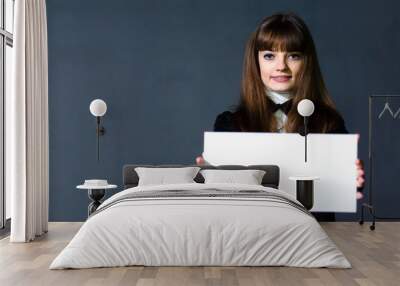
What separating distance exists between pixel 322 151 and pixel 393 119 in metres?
1.01

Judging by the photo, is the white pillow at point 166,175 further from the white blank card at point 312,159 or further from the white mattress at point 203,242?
the white mattress at point 203,242

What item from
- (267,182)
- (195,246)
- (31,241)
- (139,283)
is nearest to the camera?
(139,283)

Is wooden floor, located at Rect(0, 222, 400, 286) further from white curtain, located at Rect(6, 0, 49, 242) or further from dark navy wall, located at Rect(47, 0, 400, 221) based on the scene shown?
dark navy wall, located at Rect(47, 0, 400, 221)

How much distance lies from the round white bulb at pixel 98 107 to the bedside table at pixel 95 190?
2.81 ft

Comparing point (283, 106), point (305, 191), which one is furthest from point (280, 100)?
point (305, 191)

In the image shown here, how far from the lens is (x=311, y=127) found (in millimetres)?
8125

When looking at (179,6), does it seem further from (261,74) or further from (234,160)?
(234,160)

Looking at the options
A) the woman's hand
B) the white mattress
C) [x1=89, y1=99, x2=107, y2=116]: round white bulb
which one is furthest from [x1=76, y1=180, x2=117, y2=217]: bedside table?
Answer: the white mattress

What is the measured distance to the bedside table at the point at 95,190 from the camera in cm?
748

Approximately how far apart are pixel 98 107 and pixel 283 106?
2.33 m

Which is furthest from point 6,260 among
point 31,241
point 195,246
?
point 195,246

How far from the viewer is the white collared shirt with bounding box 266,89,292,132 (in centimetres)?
810

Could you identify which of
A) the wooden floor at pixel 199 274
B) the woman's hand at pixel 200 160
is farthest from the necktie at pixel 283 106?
the wooden floor at pixel 199 274

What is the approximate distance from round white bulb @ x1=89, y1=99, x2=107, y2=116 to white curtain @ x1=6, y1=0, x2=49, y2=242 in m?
0.70
